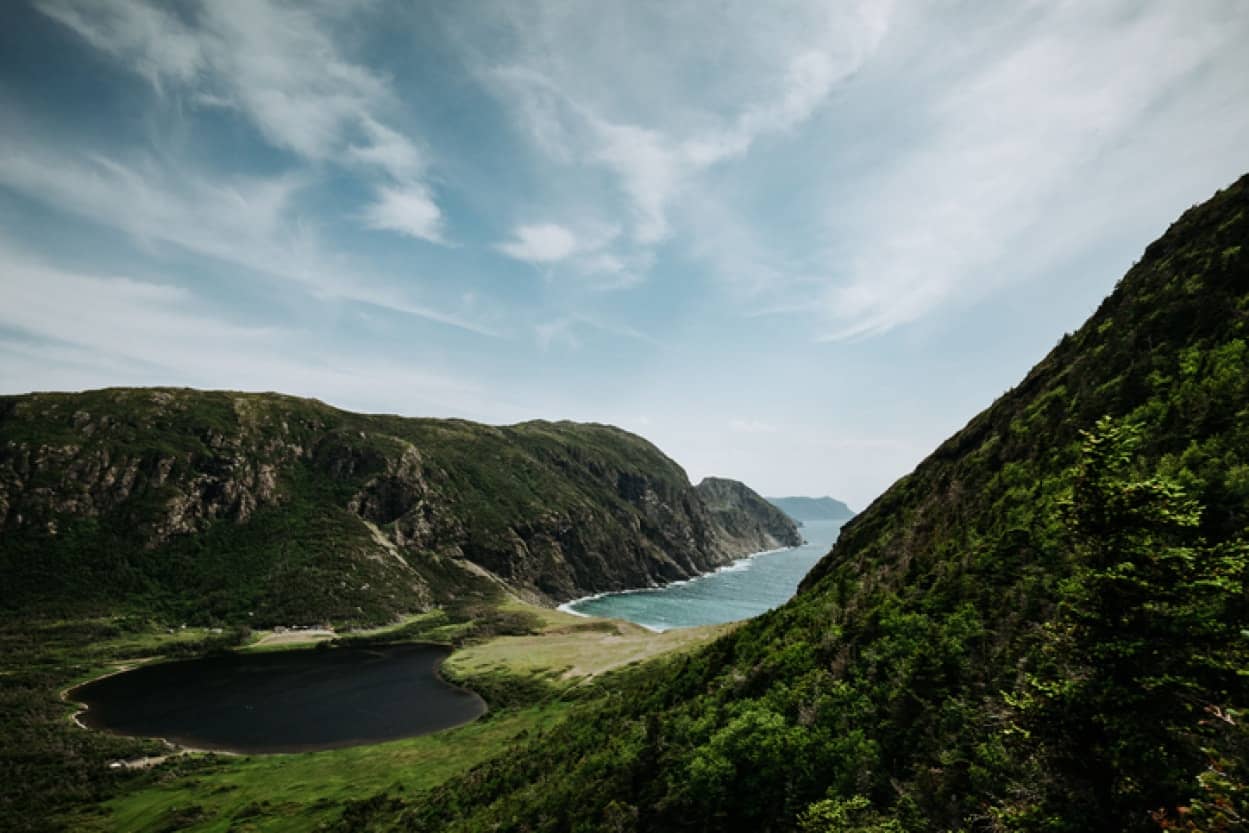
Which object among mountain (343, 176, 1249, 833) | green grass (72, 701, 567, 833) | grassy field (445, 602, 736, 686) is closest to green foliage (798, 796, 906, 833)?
mountain (343, 176, 1249, 833)

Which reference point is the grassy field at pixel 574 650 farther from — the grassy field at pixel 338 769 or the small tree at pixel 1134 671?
the small tree at pixel 1134 671

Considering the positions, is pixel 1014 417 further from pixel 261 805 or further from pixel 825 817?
pixel 261 805

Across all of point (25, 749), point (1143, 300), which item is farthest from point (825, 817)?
point (25, 749)

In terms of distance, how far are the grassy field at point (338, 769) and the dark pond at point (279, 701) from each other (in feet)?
22.9

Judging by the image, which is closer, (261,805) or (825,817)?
(825,817)

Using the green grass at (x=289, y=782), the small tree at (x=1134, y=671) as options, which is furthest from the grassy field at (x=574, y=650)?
the small tree at (x=1134, y=671)

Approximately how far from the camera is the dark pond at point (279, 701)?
85.3 m

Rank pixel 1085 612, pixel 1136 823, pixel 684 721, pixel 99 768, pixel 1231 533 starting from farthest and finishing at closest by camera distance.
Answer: pixel 99 768 < pixel 684 721 < pixel 1231 533 < pixel 1085 612 < pixel 1136 823

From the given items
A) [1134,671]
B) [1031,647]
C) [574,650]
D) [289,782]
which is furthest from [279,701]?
[1134,671]

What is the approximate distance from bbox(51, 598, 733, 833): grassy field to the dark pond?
22.9 feet

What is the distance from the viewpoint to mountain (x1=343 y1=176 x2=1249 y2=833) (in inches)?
420

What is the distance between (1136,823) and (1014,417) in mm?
30290

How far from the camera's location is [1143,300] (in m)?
29.0

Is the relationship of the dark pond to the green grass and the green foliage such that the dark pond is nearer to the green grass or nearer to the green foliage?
the green grass
